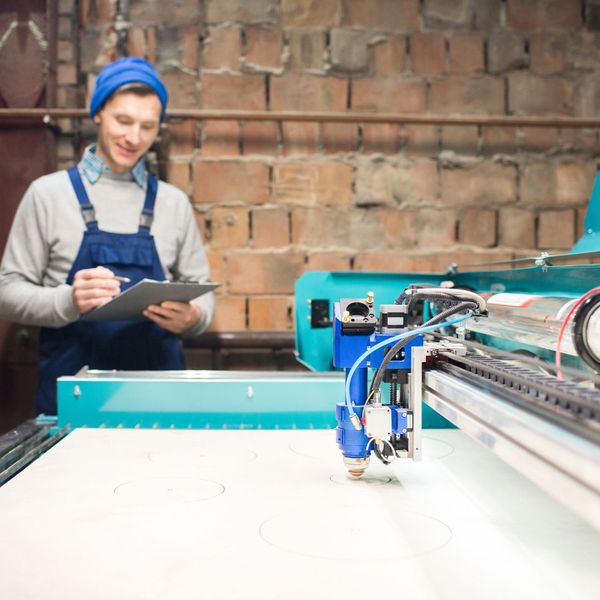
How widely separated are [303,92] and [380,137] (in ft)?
1.12

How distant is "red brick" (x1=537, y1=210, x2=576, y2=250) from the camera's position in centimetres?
254

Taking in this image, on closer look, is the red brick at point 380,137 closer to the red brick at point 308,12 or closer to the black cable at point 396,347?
the red brick at point 308,12

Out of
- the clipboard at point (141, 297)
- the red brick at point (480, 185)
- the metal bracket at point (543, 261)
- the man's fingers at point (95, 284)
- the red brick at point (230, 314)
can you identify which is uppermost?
the red brick at point (480, 185)

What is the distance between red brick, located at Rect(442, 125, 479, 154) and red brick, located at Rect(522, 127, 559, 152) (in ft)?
0.64

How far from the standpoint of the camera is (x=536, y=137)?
2.54 metres

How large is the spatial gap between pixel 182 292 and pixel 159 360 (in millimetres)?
440

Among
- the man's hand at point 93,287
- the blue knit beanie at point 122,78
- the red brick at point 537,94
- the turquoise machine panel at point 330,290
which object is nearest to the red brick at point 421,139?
the red brick at point 537,94

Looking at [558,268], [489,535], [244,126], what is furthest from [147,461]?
[244,126]

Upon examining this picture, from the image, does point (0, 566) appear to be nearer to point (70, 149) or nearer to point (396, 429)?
point (396, 429)

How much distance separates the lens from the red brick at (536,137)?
2539 mm

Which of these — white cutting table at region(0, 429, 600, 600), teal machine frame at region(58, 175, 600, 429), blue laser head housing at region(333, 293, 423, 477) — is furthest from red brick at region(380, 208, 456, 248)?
blue laser head housing at region(333, 293, 423, 477)

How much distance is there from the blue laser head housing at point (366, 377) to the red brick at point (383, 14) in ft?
6.13

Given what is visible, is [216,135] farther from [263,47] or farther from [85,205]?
[85,205]

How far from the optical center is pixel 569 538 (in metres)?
0.80
